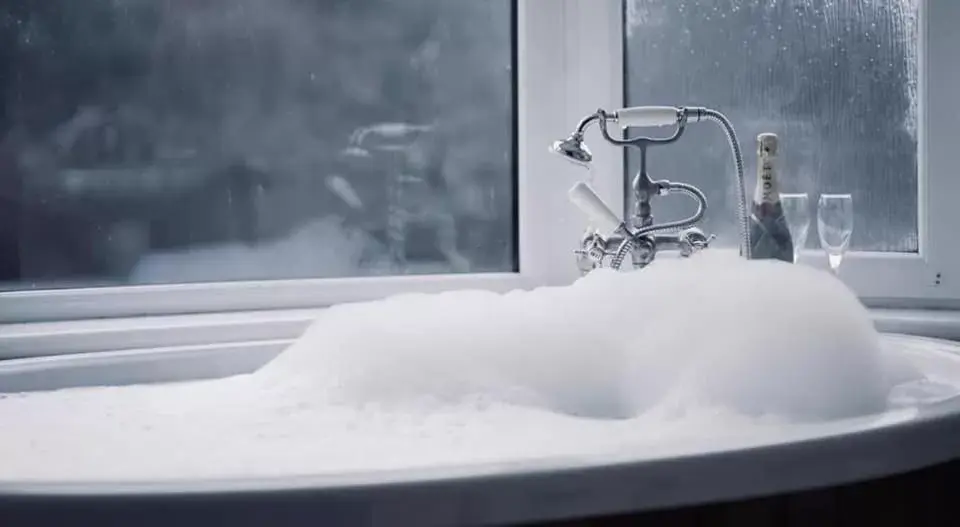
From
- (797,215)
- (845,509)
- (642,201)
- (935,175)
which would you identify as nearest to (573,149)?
(642,201)

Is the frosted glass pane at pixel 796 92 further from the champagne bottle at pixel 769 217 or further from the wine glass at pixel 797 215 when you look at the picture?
the champagne bottle at pixel 769 217

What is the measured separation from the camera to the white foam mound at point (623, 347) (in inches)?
41.5

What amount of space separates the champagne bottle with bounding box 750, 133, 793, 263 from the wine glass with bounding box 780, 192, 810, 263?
10 cm

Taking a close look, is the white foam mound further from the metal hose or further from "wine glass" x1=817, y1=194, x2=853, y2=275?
"wine glass" x1=817, y1=194, x2=853, y2=275

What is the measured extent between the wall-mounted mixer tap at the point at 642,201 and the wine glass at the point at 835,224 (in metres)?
0.18

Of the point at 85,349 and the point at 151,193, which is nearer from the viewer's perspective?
the point at 85,349

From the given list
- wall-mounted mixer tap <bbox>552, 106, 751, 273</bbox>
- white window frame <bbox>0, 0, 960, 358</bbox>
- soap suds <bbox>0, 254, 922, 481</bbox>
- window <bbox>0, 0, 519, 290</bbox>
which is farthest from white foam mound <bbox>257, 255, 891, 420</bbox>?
window <bbox>0, 0, 519, 290</bbox>

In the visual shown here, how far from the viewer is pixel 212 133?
171 cm

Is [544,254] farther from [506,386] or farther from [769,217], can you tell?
[506,386]

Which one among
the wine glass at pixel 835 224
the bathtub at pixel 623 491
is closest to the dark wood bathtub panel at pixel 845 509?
the bathtub at pixel 623 491

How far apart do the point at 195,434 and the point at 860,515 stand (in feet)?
2.28

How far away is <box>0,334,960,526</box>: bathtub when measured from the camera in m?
0.59

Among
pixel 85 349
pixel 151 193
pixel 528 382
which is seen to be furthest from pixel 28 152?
pixel 528 382

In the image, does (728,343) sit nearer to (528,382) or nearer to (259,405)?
(528,382)
